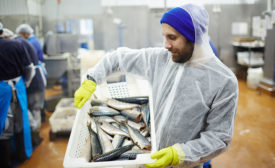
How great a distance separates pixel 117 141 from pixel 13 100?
1.93 metres

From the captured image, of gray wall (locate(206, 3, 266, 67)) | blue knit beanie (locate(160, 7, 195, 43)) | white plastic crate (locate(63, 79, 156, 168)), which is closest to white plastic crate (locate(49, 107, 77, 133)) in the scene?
white plastic crate (locate(63, 79, 156, 168))

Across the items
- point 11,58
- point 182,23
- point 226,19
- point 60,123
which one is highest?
point 226,19

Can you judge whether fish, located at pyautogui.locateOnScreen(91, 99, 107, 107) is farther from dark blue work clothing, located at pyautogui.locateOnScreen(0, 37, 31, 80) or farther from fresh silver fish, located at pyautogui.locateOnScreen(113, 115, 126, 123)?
dark blue work clothing, located at pyautogui.locateOnScreen(0, 37, 31, 80)

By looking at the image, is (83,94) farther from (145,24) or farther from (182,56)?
(145,24)

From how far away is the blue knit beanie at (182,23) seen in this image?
4.13 ft

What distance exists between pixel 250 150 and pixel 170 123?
2.36 meters

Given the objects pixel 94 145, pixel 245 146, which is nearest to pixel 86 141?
pixel 94 145

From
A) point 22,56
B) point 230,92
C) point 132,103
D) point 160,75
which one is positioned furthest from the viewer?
point 22,56

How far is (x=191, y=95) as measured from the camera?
4.41 ft

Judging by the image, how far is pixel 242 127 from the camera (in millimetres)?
3895

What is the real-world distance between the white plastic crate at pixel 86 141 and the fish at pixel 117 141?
0.54ft

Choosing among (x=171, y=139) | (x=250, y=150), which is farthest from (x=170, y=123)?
(x=250, y=150)

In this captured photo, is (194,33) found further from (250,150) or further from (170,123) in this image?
(250,150)

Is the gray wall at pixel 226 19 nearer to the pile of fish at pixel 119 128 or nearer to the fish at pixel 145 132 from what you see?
the pile of fish at pixel 119 128
